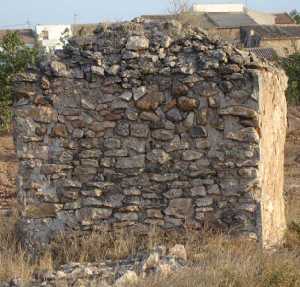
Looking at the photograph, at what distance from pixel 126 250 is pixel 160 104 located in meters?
1.50

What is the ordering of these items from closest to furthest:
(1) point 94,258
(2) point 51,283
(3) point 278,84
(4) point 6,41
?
(2) point 51,283 → (1) point 94,258 → (3) point 278,84 → (4) point 6,41

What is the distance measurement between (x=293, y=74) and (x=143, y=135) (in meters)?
16.1

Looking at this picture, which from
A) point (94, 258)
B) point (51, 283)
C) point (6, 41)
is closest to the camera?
point (51, 283)

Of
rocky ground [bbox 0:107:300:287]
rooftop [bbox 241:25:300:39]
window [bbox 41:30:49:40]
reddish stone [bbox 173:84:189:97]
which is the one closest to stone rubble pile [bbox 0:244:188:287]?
rocky ground [bbox 0:107:300:287]

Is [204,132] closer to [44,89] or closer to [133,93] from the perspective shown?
[133,93]

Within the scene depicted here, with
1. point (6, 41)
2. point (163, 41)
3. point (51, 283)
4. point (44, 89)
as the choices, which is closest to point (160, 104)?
point (163, 41)

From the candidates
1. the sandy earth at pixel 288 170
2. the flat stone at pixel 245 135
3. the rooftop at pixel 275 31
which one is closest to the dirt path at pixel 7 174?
the sandy earth at pixel 288 170

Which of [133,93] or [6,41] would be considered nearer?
[133,93]

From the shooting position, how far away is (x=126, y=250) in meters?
5.79

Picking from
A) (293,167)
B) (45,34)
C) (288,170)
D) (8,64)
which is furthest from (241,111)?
(45,34)

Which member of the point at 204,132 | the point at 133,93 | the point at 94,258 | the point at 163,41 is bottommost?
the point at 94,258

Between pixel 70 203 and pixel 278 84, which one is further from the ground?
pixel 278 84

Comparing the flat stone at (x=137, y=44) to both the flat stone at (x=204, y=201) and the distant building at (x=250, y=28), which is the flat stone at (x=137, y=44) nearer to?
the flat stone at (x=204, y=201)

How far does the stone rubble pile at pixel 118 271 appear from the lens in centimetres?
450
